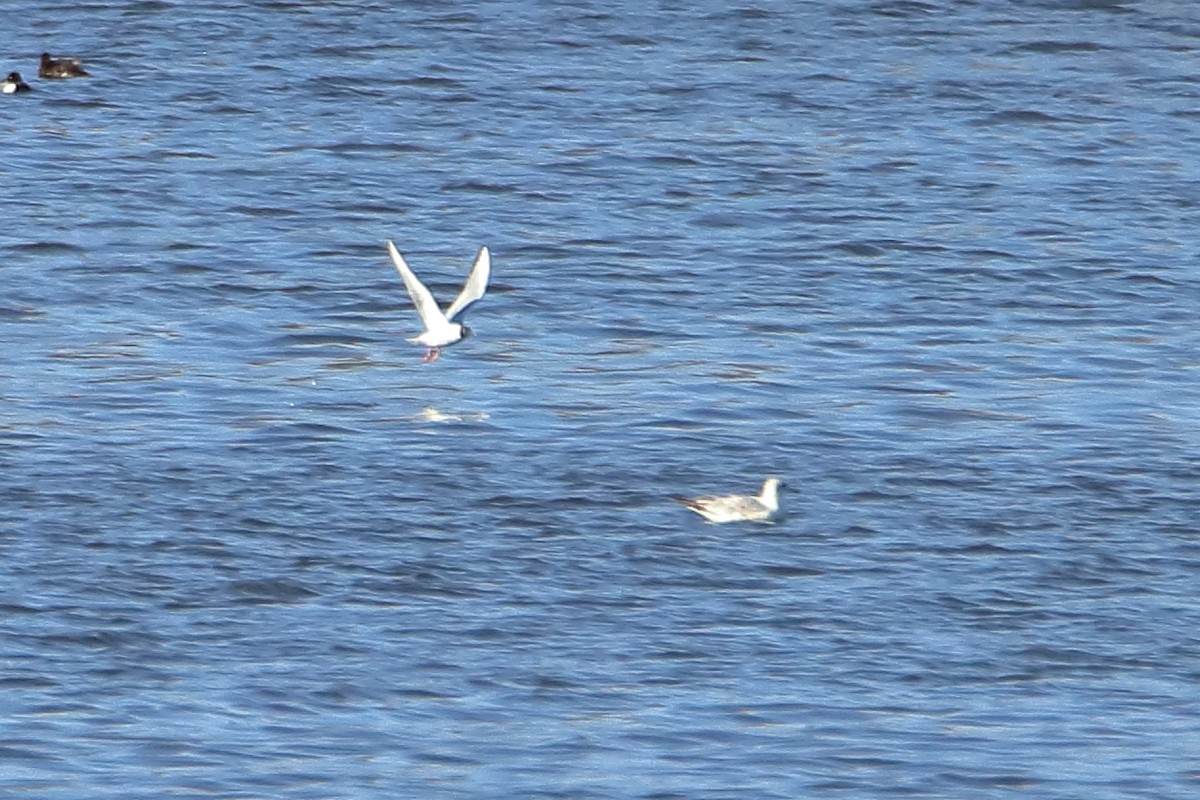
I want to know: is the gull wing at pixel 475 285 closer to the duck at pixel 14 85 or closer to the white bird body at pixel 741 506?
the white bird body at pixel 741 506

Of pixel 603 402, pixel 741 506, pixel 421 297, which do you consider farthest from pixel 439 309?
pixel 741 506

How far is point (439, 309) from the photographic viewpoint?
1566 cm

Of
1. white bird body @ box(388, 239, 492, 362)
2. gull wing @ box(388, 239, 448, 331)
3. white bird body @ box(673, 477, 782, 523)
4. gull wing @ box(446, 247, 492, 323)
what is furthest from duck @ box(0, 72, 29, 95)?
white bird body @ box(673, 477, 782, 523)

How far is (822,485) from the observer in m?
14.5

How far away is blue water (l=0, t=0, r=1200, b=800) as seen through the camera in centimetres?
1100

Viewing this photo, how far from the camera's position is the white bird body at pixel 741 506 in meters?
13.5

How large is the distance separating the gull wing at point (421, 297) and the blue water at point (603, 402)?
61 centimetres

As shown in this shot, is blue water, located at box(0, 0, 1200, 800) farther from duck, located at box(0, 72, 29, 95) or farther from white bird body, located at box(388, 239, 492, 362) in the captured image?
white bird body, located at box(388, 239, 492, 362)

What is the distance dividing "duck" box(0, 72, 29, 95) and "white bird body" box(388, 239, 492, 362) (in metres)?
9.85

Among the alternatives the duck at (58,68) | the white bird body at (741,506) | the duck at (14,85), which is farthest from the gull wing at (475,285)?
the duck at (14,85)

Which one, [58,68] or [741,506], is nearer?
[741,506]

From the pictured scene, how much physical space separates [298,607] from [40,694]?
1.55m

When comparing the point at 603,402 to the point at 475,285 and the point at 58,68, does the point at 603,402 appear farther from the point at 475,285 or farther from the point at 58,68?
the point at 58,68

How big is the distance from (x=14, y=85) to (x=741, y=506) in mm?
13495
